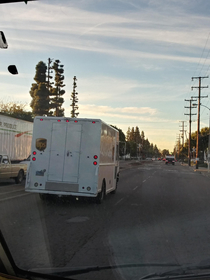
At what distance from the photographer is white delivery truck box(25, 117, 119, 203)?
35.7 ft

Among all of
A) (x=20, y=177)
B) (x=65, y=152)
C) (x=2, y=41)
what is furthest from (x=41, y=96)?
(x=2, y=41)

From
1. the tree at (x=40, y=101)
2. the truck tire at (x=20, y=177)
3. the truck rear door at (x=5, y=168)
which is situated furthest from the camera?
the tree at (x=40, y=101)

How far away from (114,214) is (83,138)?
104 inches

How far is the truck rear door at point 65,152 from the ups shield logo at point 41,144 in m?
0.26

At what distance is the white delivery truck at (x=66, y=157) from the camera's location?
10.9m

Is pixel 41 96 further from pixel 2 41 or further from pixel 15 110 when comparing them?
pixel 2 41

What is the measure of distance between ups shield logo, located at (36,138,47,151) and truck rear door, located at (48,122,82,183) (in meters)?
0.26

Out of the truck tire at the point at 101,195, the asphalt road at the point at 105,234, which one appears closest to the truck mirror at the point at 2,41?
the asphalt road at the point at 105,234

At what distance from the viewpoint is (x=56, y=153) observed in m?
11.2

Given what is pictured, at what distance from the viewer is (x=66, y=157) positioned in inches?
437

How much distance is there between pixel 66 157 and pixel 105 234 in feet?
13.6

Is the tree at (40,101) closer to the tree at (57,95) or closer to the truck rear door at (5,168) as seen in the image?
the tree at (57,95)

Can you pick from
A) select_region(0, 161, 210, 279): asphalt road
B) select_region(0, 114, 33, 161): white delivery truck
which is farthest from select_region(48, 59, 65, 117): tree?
select_region(0, 161, 210, 279): asphalt road

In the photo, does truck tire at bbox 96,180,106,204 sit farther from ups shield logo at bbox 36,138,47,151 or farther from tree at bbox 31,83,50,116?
tree at bbox 31,83,50,116
